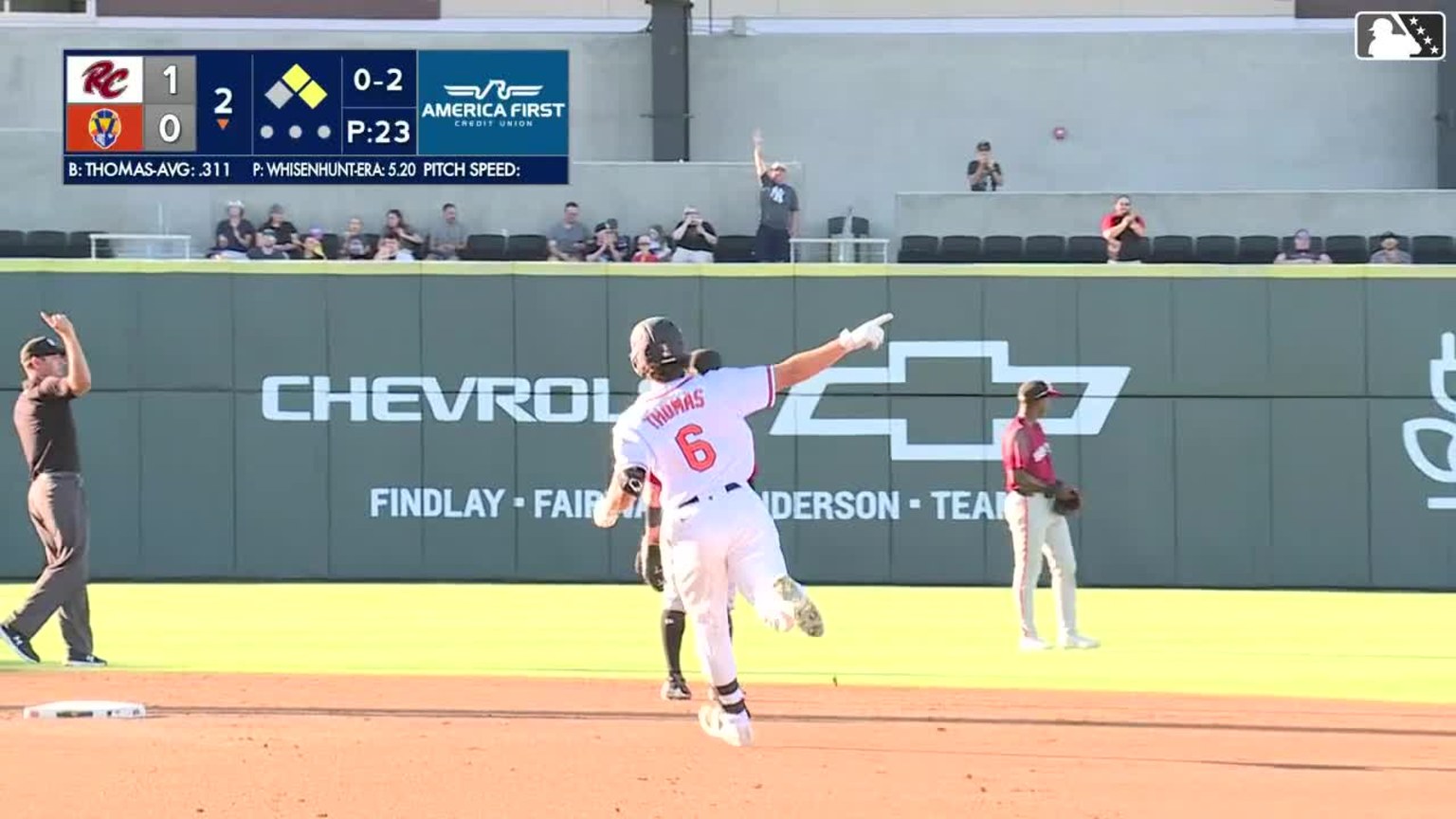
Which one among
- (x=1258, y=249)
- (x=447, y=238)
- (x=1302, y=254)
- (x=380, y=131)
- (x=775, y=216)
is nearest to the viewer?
(x=775, y=216)

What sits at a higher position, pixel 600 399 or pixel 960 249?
pixel 960 249

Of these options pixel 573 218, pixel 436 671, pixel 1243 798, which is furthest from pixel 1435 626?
pixel 573 218

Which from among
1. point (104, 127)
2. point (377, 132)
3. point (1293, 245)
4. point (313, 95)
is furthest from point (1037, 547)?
point (104, 127)

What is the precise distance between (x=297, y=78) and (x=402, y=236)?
6462mm

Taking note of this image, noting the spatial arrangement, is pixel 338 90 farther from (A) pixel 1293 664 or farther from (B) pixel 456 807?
(B) pixel 456 807

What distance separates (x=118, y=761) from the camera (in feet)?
31.5

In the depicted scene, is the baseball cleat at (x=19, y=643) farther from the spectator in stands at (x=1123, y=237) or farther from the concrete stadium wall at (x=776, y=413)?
the spectator in stands at (x=1123, y=237)

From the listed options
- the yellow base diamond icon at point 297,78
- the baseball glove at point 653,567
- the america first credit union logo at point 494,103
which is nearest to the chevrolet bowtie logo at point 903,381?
the america first credit union logo at point 494,103

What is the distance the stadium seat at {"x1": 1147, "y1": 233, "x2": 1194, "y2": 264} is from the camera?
2533 cm

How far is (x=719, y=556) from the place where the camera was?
9922 millimetres

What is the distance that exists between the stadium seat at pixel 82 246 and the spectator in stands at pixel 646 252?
248 inches

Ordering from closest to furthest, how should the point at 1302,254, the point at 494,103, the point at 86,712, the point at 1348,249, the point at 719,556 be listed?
the point at 719,556, the point at 86,712, the point at 1302,254, the point at 1348,249, the point at 494,103

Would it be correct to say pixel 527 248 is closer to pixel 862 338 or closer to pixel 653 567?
pixel 653 567

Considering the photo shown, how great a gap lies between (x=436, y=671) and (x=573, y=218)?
12.6 meters
